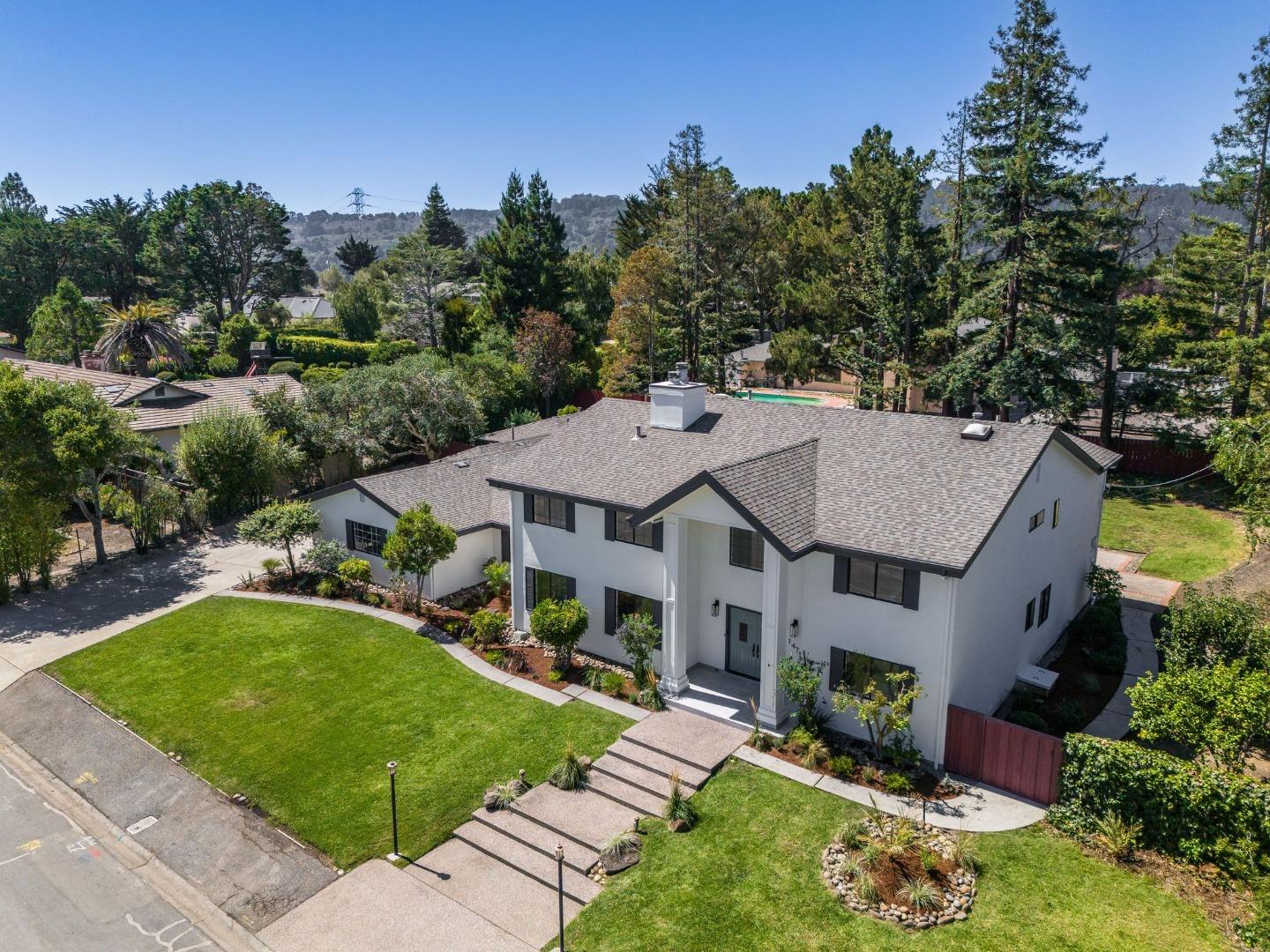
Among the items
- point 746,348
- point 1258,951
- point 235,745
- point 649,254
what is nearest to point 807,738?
point 1258,951

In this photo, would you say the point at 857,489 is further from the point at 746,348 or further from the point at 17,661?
the point at 746,348

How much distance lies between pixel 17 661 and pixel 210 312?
6256 centimetres

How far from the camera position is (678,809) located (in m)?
14.5

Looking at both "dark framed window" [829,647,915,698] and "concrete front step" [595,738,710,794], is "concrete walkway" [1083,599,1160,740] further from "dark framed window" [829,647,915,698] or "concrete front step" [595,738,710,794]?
"concrete front step" [595,738,710,794]

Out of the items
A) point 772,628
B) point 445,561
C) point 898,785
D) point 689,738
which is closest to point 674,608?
point 772,628

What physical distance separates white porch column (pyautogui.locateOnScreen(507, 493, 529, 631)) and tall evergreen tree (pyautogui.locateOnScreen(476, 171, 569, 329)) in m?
36.3

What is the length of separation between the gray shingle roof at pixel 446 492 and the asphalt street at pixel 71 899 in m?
12.0

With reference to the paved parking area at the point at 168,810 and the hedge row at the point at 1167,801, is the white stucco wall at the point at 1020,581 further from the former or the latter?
the paved parking area at the point at 168,810

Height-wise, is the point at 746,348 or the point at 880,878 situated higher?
the point at 746,348

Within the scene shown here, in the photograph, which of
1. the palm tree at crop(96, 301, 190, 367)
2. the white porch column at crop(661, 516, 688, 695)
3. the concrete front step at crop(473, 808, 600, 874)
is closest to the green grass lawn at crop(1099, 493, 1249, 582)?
the white porch column at crop(661, 516, 688, 695)

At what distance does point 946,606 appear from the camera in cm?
1538

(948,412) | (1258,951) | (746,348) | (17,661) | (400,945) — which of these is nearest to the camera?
(1258,951)

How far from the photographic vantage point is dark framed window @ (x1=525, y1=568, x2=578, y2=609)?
21.5 metres

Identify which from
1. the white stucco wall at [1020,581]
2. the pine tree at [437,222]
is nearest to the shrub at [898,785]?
the white stucco wall at [1020,581]
